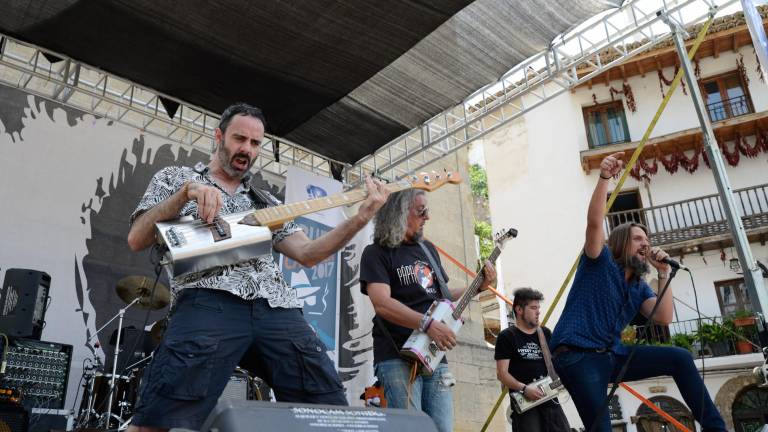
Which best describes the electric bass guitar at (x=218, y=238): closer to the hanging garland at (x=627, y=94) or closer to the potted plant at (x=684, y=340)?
the potted plant at (x=684, y=340)

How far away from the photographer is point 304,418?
123 centimetres

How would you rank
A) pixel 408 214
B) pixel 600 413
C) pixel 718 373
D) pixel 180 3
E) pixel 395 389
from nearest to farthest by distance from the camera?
pixel 600 413 → pixel 395 389 → pixel 408 214 → pixel 180 3 → pixel 718 373

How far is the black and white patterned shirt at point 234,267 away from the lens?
2.17 metres

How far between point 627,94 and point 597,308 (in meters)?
19.6

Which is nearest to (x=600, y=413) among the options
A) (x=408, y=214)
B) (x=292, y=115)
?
(x=408, y=214)

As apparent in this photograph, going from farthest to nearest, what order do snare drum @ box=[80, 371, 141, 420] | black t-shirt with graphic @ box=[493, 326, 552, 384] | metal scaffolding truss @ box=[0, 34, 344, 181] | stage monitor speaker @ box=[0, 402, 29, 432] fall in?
metal scaffolding truss @ box=[0, 34, 344, 181], snare drum @ box=[80, 371, 141, 420], black t-shirt with graphic @ box=[493, 326, 552, 384], stage monitor speaker @ box=[0, 402, 29, 432]

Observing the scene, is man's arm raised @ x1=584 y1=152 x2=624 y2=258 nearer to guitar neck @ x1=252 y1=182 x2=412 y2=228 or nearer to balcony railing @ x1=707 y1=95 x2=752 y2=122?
guitar neck @ x1=252 y1=182 x2=412 y2=228

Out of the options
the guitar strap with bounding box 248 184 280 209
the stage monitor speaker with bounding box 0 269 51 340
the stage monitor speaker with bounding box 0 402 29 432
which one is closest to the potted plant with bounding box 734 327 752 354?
the stage monitor speaker with bounding box 0 269 51 340

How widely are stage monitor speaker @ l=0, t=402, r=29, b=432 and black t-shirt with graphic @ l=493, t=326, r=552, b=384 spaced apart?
12.6 feet

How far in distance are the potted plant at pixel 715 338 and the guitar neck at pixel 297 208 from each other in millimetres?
16995

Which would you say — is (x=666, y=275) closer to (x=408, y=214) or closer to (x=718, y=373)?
(x=408, y=214)

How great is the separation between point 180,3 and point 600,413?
4450 millimetres

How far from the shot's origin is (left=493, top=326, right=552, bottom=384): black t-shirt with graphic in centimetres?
501

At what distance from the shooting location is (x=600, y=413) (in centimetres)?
299
